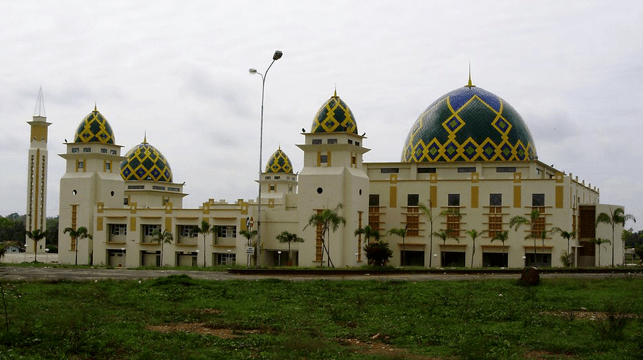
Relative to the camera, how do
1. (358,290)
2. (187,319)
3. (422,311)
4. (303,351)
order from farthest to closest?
1. (358,290)
2. (422,311)
3. (187,319)
4. (303,351)

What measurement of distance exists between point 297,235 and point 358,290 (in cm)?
2652

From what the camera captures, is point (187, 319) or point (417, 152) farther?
point (417, 152)

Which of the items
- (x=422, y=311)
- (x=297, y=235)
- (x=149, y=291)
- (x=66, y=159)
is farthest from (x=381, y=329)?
(x=66, y=159)

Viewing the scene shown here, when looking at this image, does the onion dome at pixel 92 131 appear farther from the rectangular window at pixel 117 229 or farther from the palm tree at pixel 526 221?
the palm tree at pixel 526 221

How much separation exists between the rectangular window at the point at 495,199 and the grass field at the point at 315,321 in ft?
85.3

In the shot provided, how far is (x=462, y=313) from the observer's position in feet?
60.7

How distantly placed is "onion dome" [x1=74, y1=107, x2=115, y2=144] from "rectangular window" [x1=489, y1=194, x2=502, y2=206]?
30452mm

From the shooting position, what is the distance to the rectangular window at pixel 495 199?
51.5 meters

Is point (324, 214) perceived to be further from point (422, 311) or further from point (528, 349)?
point (528, 349)

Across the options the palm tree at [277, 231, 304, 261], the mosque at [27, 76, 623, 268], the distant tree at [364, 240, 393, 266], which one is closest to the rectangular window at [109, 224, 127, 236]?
the mosque at [27, 76, 623, 268]

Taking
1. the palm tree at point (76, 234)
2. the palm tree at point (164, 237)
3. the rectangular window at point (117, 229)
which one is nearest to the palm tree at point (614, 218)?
the palm tree at point (164, 237)

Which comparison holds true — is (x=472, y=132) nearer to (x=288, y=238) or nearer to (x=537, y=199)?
(x=537, y=199)

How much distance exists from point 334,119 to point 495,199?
485 inches

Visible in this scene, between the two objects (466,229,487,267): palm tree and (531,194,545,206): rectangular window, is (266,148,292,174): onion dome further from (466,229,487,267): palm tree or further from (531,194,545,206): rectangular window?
(531,194,545,206): rectangular window
